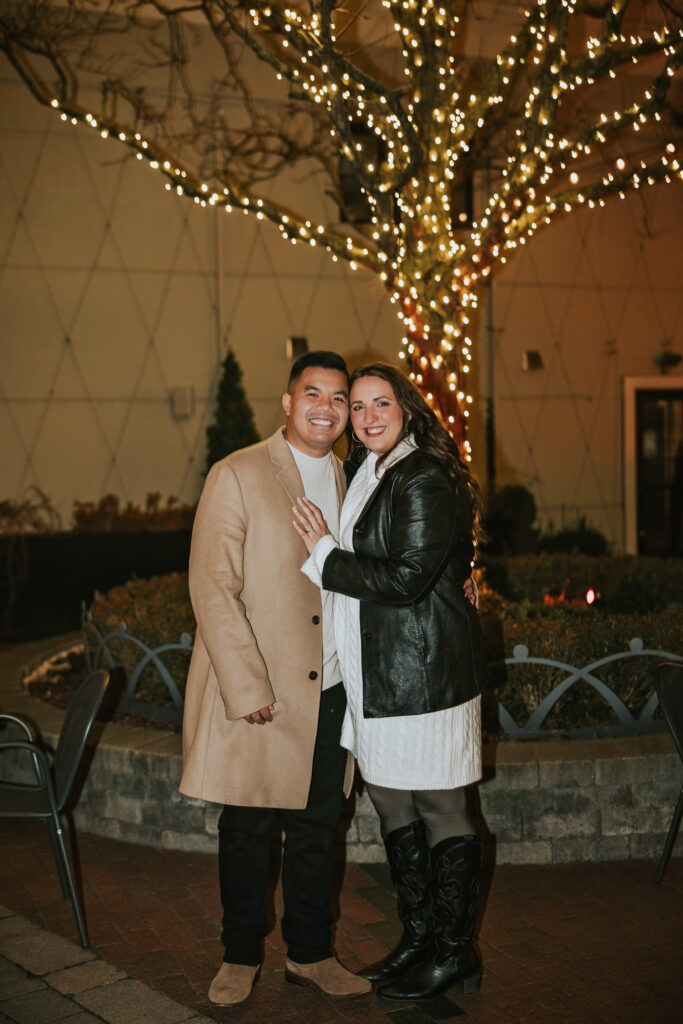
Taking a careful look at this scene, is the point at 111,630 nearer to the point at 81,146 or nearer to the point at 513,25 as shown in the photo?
the point at 81,146

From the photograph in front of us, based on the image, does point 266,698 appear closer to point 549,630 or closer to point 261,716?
point 261,716

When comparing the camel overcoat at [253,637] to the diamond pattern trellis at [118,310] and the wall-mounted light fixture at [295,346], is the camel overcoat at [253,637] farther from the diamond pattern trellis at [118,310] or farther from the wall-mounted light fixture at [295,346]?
the wall-mounted light fixture at [295,346]

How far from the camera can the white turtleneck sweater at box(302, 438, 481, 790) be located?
329 centimetres

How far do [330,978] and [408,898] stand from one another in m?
0.37

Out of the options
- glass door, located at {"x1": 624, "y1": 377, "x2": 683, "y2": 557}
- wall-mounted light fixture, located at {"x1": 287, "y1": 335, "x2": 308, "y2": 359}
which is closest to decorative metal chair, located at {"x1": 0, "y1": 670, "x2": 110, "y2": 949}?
wall-mounted light fixture, located at {"x1": 287, "y1": 335, "x2": 308, "y2": 359}

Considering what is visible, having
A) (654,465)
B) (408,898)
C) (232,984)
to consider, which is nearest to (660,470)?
(654,465)

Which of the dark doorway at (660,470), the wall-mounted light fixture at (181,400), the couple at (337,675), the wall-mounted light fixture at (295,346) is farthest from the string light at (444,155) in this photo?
the dark doorway at (660,470)

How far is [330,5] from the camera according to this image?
4.72 m

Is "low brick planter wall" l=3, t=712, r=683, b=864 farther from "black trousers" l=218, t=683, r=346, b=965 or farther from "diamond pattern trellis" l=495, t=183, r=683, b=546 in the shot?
"diamond pattern trellis" l=495, t=183, r=683, b=546

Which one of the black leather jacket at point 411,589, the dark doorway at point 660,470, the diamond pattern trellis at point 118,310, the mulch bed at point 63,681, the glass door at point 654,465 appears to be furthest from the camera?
the dark doorway at point 660,470

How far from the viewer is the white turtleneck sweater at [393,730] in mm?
3295

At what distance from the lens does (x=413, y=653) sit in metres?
3.29

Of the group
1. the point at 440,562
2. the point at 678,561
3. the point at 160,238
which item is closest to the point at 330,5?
the point at 440,562

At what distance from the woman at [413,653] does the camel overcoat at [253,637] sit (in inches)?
4.6
